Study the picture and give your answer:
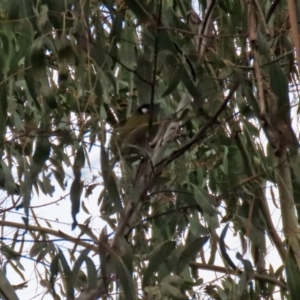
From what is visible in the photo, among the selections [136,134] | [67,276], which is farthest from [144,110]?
[67,276]

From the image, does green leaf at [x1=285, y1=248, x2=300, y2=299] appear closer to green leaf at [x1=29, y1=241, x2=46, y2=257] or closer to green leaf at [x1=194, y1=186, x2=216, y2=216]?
green leaf at [x1=194, y1=186, x2=216, y2=216]

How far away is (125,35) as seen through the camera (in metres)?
1.65

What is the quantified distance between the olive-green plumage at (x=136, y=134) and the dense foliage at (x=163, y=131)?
23 millimetres

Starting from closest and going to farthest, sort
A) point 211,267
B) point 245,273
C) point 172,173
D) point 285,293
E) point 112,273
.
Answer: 1. point 112,273
2. point 245,273
3. point 172,173
4. point 285,293
5. point 211,267

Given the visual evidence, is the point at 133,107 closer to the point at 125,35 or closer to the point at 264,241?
the point at 125,35

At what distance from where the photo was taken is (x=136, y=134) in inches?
65.7

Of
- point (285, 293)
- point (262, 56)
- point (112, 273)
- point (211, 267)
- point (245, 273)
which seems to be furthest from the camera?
point (211, 267)

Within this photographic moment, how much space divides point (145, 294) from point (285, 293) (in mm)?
465

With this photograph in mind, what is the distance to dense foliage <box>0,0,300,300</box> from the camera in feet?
4.45

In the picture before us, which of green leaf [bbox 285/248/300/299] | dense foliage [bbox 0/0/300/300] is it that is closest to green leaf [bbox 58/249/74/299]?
dense foliage [bbox 0/0/300/300]

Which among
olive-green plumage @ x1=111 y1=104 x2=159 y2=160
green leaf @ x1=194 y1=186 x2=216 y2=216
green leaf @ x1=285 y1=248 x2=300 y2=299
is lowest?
green leaf @ x1=285 y1=248 x2=300 y2=299

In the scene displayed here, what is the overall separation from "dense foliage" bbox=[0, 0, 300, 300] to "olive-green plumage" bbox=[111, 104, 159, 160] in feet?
0.07

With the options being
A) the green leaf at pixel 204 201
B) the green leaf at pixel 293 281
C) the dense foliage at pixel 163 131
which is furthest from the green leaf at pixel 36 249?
the green leaf at pixel 293 281

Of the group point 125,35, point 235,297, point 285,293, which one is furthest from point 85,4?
point 285,293
